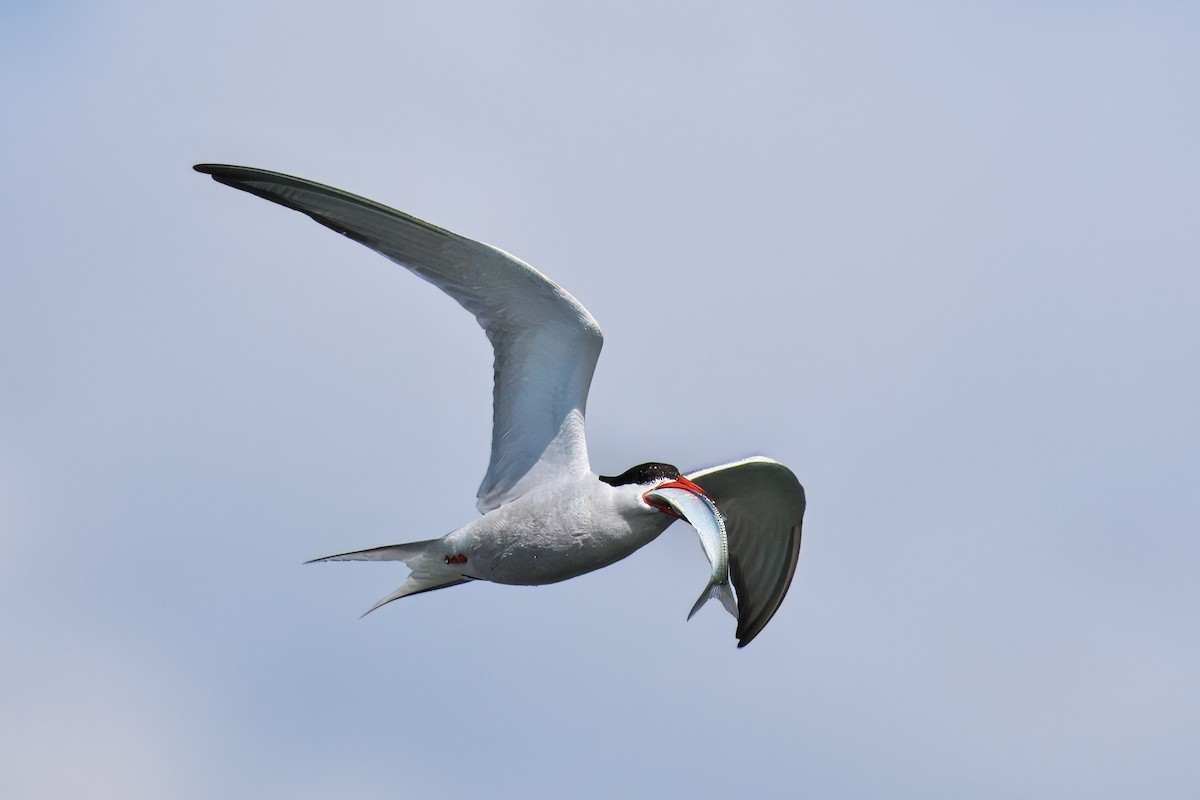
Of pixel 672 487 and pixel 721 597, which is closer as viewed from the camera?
pixel 672 487

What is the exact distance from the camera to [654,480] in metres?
12.4

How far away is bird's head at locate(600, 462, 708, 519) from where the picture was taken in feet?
40.0

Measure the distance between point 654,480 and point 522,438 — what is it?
1.25 meters

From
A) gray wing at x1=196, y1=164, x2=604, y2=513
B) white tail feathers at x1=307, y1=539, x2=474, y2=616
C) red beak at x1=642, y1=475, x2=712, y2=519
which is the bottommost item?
white tail feathers at x1=307, y1=539, x2=474, y2=616

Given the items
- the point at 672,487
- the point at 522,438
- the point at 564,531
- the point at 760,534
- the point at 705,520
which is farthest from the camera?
the point at 760,534

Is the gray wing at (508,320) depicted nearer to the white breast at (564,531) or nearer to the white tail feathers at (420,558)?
the white breast at (564,531)

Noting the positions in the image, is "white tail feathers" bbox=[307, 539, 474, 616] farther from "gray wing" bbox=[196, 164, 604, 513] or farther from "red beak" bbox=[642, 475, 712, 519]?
"red beak" bbox=[642, 475, 712, 519]

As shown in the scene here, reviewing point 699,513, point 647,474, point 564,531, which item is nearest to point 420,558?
point 564,531

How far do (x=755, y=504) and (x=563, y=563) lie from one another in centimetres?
280

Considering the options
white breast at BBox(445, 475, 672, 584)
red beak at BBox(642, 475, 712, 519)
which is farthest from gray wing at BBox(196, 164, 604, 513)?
red beak at BBox(642, 475, 712, 519)

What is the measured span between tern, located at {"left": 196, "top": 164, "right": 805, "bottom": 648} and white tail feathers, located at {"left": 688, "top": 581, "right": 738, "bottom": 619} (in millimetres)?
25

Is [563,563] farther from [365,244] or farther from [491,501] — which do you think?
[365,244]

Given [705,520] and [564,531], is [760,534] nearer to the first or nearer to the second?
[564,531]

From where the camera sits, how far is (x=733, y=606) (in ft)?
47.3
